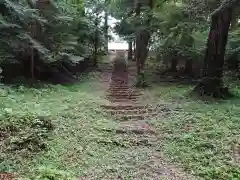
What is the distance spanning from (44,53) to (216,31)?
623 centimetres

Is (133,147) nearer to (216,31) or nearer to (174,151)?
(174,151)

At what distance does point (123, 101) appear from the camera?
11.9 m

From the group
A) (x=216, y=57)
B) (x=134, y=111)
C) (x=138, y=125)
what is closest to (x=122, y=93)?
(x=134, y=111)

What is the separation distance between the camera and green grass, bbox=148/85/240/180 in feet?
19.0

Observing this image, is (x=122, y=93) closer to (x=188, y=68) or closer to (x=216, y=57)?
(x=216, y=57)

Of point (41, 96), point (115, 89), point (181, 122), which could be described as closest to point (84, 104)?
point (41, 96)

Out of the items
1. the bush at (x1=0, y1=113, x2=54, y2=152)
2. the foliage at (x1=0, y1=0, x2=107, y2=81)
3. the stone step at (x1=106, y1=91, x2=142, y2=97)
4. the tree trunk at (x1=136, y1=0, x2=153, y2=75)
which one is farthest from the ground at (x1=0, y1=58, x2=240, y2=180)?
the tree trunk at (x1=136, y1=0, x2=153, y2=75)

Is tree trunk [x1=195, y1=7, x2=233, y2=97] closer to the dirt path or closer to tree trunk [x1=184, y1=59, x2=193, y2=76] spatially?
the dirt path

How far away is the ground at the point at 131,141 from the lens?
565 centimetres

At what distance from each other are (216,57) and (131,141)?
5133 mm

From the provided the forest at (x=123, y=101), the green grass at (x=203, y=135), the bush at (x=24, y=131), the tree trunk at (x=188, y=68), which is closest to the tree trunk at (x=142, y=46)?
the forest at (x=123, y=101)

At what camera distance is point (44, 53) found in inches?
506

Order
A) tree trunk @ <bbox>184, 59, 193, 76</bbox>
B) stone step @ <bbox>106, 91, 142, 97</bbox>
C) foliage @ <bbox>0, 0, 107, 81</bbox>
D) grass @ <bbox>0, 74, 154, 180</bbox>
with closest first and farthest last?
grass @ <bbox>0, 74, 154, 180</bbox> < foliage @ <bbox>0, 0, 107, 81</bbox> < stone step @ <bbox>106, 91, 142, 97</bbox> < tree trunk @ <bbox>184, 59, 193, 76</bbox>

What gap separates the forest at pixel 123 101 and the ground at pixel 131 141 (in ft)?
0.07
